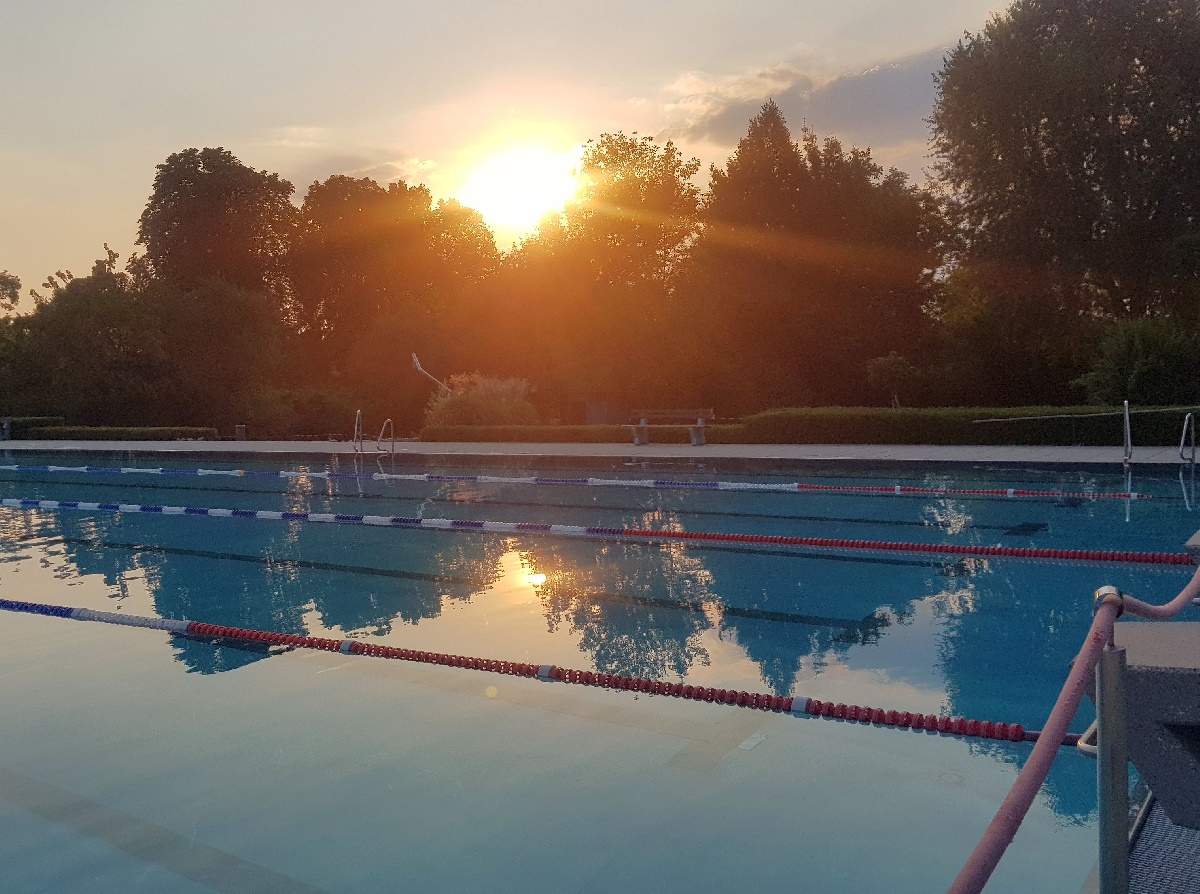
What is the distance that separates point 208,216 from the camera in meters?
44.8

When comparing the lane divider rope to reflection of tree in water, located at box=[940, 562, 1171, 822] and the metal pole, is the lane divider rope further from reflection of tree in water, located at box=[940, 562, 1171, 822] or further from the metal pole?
the metal pole

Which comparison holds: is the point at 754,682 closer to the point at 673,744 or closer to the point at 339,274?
the point at 673,744

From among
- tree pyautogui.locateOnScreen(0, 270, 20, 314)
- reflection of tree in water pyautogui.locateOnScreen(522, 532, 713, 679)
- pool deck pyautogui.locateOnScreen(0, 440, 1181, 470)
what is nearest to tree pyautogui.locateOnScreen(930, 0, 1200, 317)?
pool deck pyautogui.locateOnScreen(0, 440, 1181, 470)

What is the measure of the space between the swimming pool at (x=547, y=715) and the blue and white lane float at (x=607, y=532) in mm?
185

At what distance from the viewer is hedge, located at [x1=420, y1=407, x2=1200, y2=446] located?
15.8 meters

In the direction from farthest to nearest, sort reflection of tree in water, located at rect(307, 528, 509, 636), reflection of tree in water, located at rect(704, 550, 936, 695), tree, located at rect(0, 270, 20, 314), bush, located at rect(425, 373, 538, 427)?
tree, located at rect(0, 270, 20, 314)
bush, located at rect(425, 373, 538, 427)
reflection of tree in water, located at rect(307, 528, 509, 636)
reflection of tree in water, located at rect(704, 550, 936, 695)

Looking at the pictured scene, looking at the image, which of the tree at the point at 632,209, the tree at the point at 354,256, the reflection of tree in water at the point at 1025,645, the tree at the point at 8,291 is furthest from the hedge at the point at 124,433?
the tree at the point at 8,291

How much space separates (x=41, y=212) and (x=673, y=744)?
32.4 metres

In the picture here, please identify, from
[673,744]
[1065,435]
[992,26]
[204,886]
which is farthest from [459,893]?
[992,26]

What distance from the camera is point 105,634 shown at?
21.1 feet

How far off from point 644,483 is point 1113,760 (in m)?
11.9

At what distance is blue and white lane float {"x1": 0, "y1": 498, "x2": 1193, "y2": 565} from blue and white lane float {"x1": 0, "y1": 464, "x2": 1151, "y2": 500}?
2.96 meters

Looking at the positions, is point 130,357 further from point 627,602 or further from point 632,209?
point 627,602

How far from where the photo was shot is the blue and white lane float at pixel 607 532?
25.3ft
